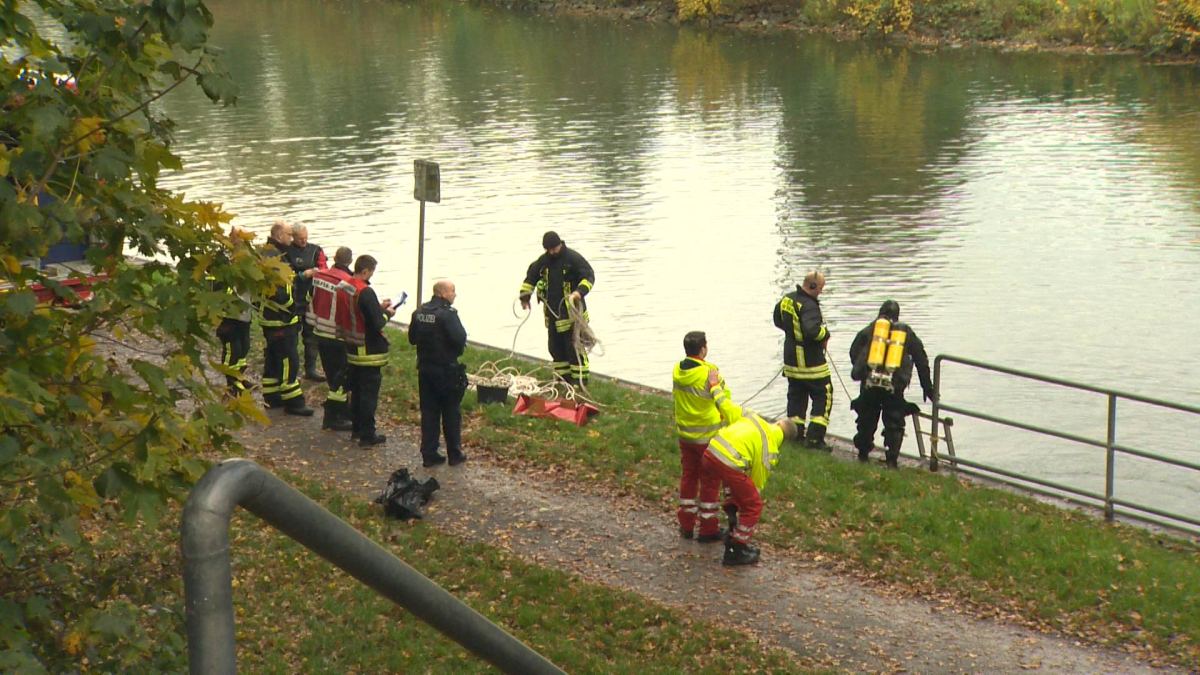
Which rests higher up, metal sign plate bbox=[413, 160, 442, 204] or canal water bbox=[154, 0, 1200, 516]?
metal sign plate bbox=[413, 160, 442, 204]

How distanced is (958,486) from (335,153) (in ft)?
86.7

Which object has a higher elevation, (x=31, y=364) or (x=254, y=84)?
(x=31, y=364)

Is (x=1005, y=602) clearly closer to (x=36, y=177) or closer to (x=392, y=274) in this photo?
(x=36, y=177)

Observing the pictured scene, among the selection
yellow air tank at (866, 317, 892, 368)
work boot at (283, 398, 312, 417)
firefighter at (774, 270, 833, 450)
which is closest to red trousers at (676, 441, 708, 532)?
yellow air tank at (866, 317, 892, 368)

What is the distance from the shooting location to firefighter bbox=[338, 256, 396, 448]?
1320 centimetres

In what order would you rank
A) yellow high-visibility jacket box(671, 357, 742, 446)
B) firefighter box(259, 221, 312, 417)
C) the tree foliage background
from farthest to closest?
firefighter box(259, 221, 312, 417), yellow high-visibility jacket box(671, 357, 742, 446), the tree foliage background

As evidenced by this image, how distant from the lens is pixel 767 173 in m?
33.4

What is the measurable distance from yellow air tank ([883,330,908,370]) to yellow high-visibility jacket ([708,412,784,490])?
2617 millimetres

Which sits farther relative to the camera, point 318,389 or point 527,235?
point 527,235

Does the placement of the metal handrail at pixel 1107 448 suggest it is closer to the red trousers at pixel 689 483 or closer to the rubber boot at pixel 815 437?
the rubber boot at pixel 815 437

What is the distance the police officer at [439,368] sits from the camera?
12.7 meters

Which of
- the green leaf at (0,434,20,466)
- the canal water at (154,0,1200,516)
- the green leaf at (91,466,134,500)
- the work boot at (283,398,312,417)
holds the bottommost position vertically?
the canal water at (154,0,1200,516)

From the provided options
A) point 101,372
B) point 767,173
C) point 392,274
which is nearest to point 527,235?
point 392,274

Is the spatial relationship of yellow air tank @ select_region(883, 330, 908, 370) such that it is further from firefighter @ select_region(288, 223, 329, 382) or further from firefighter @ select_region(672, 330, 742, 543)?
firefighter @ select_region(288, 223, 329, 382)
